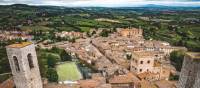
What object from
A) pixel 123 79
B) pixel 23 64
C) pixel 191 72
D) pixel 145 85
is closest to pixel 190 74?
pixel 191 72

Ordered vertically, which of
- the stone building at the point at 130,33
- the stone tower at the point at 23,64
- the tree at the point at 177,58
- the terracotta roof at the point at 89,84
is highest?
the stone tower at the point at 23,64

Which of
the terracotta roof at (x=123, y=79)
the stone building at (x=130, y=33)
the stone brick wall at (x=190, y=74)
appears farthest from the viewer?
the stone building at (x=130, y=33)

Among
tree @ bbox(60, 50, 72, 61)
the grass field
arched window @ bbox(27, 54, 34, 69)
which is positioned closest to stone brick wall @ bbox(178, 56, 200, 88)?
arched window @ bbox(27, 54, 34, 69)

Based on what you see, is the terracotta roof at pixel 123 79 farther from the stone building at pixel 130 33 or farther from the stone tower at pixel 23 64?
the stone building at pixel 130 33

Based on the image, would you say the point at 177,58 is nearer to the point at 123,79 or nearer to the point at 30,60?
the point at 123,79

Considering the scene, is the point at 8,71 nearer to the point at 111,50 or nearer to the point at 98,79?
the point at 98,79

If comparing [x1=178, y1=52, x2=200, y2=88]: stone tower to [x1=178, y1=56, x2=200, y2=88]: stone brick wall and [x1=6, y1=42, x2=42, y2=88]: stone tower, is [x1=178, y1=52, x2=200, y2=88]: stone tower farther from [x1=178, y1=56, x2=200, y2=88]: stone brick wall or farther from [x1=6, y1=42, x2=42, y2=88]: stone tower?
[x1=6, y1=42, x2=42, y2=88]: stone tower

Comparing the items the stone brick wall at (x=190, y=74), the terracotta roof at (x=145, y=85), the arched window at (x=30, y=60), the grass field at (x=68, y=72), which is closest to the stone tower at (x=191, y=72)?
the stone brick wall at (x=190, y=74)
